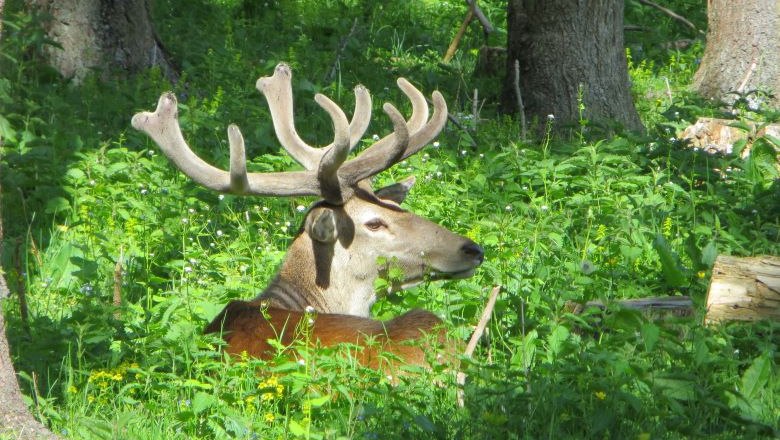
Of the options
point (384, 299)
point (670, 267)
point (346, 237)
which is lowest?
point (384, 299)

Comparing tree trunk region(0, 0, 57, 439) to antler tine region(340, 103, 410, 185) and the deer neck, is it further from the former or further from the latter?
antler tine region(340, 103, 410, 185)

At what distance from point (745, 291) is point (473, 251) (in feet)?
4.42

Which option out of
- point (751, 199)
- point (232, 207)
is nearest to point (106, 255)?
point (232, 207)

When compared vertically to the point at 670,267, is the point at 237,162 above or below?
above

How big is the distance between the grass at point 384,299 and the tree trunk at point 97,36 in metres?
0.34

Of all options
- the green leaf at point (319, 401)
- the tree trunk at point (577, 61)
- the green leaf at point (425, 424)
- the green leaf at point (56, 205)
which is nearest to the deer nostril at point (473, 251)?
the green leaf at point (319, 401)

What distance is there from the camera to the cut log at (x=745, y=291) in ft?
18.6

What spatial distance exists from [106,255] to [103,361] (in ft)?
6.57

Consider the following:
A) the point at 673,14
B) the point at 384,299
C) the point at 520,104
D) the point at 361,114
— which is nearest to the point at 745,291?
the point at 384,299

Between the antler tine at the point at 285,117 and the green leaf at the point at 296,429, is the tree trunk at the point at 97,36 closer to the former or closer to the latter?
the antler tine at the point at 285,117

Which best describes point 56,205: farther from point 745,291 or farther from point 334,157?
point 745,291

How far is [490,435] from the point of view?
4352 mm

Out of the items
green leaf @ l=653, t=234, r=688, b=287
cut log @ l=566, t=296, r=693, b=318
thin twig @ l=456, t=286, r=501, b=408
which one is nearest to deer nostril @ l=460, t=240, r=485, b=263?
cut log @ l=566, t=296, r=693, b=318

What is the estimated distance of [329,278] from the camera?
6.29 m
